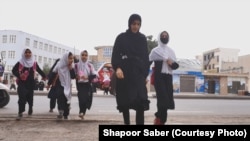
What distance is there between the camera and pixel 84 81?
7746 millimetres

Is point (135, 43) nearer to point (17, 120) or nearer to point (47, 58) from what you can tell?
point (17, 120)

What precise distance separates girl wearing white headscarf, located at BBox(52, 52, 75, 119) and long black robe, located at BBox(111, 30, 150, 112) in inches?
115

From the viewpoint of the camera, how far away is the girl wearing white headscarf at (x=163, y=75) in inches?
222

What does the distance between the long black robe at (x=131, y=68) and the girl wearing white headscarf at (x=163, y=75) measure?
2.92 feet

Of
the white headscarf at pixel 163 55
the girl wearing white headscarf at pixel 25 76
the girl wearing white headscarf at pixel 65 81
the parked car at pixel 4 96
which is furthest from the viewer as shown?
the parked car at pixel 4 96

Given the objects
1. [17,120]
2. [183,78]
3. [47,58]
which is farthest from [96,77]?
[47,58]

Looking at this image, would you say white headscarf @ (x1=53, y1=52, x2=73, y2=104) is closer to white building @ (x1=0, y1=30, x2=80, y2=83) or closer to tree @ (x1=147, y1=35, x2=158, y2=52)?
tree @ (x1=147, y1=35, x2=158, y2=52)

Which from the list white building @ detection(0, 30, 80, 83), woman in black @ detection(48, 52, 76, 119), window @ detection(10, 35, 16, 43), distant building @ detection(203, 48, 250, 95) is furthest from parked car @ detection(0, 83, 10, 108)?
window @ detection(10, 35, 16, 43)

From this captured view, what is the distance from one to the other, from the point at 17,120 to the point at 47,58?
254ft

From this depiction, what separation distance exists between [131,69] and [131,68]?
14 mm

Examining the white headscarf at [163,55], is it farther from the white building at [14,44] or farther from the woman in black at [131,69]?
the white building at [14,44]

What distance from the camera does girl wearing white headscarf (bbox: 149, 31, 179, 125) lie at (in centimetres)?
564

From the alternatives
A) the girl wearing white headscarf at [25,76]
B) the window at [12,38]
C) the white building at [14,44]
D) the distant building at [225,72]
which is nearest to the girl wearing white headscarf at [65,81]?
the girl wearing white headscarf at [25,76]

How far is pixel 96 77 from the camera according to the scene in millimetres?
7984
